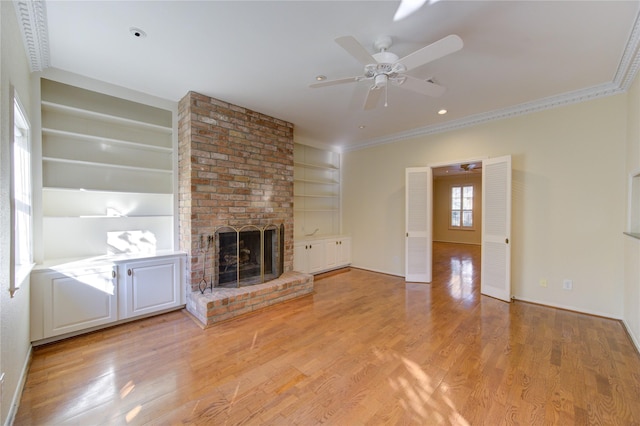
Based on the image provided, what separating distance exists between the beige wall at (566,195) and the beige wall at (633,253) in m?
0.15

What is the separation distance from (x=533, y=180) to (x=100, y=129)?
579cm

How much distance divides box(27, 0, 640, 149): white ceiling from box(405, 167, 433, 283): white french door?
143 cm

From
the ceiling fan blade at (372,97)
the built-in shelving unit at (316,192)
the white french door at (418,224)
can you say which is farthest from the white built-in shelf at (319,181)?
the ceiling fan blade at (372,97)

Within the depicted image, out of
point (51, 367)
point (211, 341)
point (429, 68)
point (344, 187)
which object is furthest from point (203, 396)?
point (344, 187)

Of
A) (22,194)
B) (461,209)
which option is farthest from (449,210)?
(22,194)

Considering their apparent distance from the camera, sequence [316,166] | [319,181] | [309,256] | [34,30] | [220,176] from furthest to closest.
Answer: [319,181] < [316,166] < [309,256] < [220,176] < [34,30]

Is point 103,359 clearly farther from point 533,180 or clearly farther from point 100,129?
point 533,180

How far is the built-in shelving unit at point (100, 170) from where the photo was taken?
297cm

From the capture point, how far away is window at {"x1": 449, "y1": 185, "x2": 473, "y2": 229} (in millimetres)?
9781

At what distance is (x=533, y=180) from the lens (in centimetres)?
373

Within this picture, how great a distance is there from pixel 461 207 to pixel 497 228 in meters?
6.67

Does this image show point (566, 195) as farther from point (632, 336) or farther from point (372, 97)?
point (372, 97)

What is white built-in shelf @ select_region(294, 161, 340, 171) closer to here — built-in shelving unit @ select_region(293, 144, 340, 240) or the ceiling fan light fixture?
built-in shelving unit @ select_region(293, 144, 340, 240)

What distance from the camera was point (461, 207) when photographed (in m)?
9.97
